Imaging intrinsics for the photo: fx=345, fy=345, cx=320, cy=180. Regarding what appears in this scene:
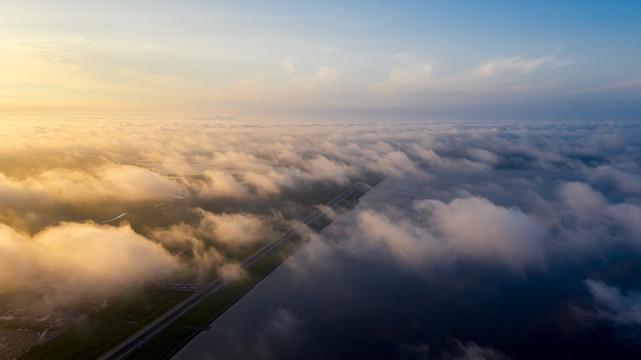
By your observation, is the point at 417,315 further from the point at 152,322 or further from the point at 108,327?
the point at 108,327

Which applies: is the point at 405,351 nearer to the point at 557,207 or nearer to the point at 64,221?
the point at 64,221

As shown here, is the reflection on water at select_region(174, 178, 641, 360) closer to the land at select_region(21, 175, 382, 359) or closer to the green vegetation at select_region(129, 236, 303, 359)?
the green vegetation at select_region(129, 236, 303, 359)

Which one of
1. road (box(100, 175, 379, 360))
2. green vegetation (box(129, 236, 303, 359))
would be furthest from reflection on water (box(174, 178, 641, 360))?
road (box(100, 175, 379, 360))

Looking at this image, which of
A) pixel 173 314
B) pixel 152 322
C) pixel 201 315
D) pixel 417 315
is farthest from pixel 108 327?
pixel 417 315

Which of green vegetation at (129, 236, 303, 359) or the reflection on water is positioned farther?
the reflection on water

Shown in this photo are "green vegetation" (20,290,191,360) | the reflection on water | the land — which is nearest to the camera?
"green vegetation" (20,290,191,360)

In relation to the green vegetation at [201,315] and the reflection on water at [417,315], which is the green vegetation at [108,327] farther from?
the reflection on water at [417,315]

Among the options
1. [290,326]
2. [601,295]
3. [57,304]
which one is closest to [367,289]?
[290,326]

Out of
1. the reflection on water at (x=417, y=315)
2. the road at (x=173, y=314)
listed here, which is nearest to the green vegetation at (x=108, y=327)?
the road at (x=173, y=314)
